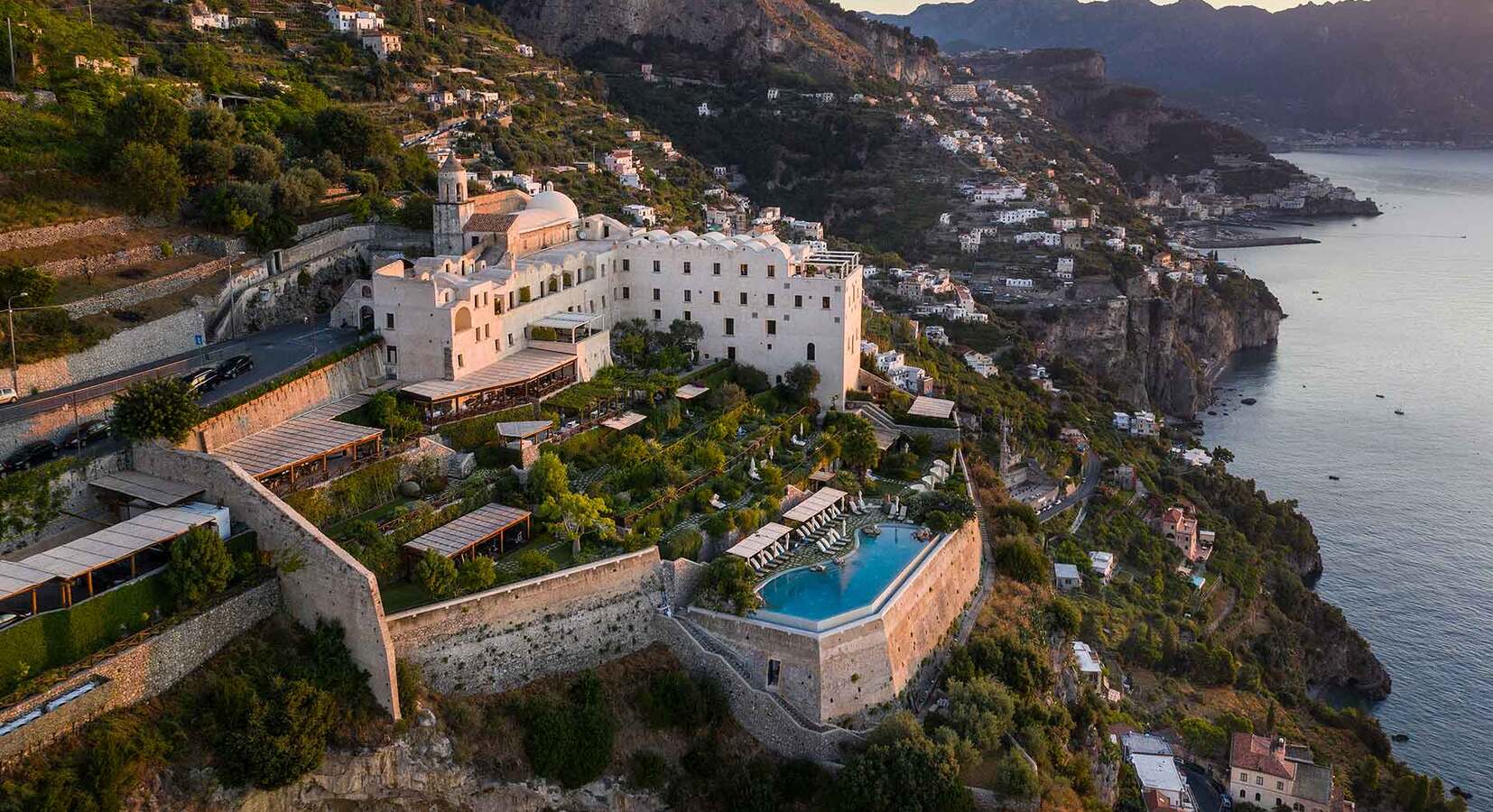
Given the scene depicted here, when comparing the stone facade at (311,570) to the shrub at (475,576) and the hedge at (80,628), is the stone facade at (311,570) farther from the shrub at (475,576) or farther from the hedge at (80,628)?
the hedge at (80,628)

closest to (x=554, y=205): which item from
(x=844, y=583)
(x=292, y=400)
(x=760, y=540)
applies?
(x=292, y=400)

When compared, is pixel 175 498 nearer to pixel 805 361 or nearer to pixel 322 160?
pixel 805 361

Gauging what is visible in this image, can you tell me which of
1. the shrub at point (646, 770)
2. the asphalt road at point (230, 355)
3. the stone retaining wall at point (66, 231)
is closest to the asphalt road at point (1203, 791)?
the shrub at point (646, 770)

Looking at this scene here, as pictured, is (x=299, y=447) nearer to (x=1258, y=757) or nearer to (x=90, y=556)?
(x=90, y=556)

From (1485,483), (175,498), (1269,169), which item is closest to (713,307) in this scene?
(175,498)

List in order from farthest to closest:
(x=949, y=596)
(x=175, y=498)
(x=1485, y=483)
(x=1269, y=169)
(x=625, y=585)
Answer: (x=1269, y=169), (x=1485, y=483), (x=949, y=596), (x=625, y=585), (x=175, y=498)

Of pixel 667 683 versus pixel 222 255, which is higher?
pixel 222 255
